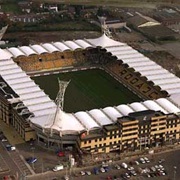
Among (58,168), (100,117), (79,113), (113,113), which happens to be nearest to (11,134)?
(79,113)

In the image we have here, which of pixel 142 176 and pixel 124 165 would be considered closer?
pixel 142 176

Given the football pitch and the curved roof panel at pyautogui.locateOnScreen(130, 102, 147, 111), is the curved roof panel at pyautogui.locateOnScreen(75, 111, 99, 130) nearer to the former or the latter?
the curved roof panel at pyautogui.locateOnScreen(130, 102, 147, 111)

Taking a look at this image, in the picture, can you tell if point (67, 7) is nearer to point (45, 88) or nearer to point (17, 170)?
point (45, 88)

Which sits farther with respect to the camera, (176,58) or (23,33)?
(23,33)

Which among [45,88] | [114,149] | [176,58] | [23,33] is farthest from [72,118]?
[23,33]

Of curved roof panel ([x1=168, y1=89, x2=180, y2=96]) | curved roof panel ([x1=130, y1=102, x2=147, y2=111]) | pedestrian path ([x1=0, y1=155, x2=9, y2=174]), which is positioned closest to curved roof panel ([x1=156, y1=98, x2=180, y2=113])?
curved roof panel ([x1=130, y1=102, x2=147, y2=111])

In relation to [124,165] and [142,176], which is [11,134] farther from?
[142,176]

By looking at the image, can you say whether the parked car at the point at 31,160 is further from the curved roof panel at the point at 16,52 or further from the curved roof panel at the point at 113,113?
the curved roof panel at the point at 16,52

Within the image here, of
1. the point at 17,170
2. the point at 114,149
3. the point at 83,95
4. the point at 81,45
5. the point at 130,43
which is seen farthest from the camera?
the point at 130,43
